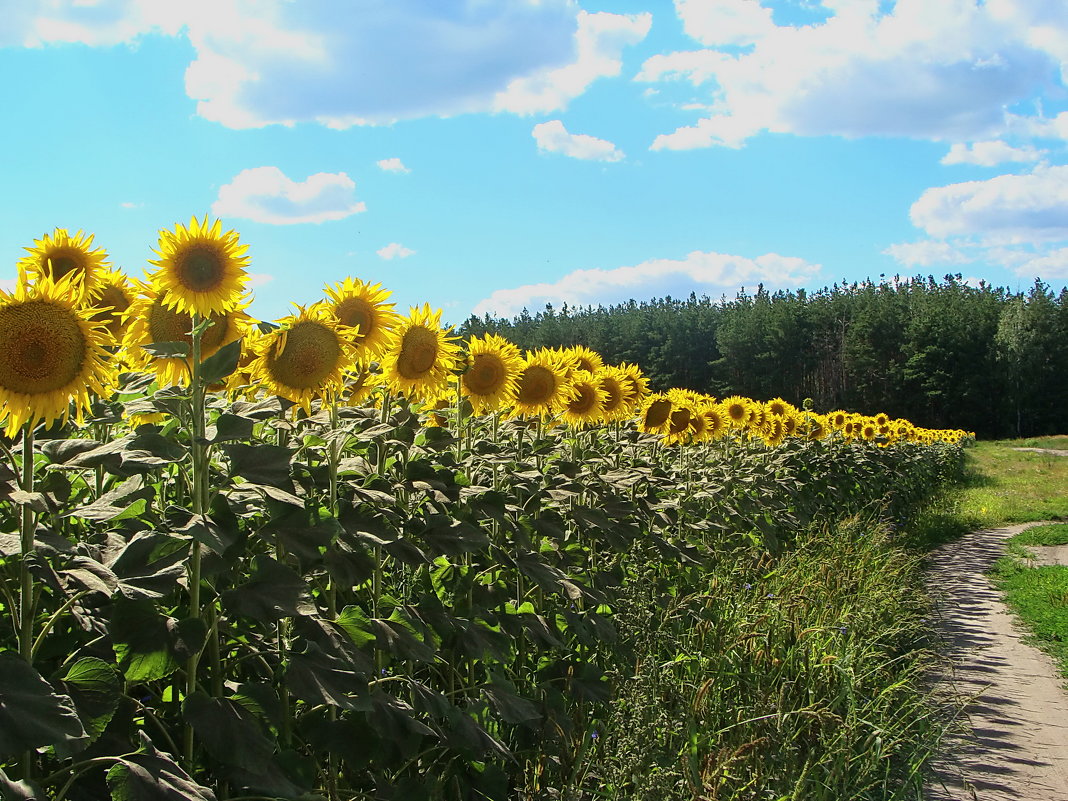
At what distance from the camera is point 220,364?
81.6 inches

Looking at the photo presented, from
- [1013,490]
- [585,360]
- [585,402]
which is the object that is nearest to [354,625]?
[585,402]

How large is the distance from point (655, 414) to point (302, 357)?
12.6 feet

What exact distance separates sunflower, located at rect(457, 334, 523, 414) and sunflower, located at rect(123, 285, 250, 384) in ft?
4.86

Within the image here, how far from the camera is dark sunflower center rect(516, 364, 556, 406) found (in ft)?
14.4

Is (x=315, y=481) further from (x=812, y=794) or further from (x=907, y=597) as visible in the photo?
(x=907, y=597)

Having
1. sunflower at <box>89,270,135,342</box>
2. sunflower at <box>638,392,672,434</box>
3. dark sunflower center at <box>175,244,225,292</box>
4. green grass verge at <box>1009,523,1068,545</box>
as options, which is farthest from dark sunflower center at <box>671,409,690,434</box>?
green grass verge at <box>1009,523,1068,545</box>

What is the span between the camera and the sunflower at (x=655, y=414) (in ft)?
20.1

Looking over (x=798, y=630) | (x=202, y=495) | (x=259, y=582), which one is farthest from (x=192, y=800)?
(x=798, y=630)

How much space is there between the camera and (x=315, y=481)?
8.38ft

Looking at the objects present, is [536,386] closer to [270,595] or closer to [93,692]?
[270,595]

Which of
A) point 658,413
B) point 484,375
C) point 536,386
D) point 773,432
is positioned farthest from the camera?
point 773,432

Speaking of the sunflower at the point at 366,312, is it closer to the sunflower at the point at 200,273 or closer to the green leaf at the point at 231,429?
the sunflower at the point at 200,273

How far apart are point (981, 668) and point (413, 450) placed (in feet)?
15.2

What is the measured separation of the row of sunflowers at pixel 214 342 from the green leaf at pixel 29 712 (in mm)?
538
